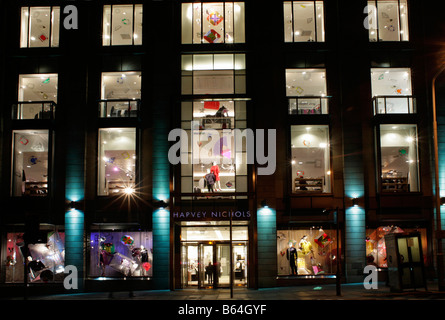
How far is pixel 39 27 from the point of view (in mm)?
26219

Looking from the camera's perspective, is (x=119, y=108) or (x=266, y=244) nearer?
(x=266, y=244)

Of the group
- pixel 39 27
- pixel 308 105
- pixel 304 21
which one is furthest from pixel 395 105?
pixel 39 27

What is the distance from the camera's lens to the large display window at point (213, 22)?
85.4 feet

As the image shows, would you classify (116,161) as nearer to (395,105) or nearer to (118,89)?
(118,89)

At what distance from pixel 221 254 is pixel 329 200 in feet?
22.0

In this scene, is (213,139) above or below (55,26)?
below

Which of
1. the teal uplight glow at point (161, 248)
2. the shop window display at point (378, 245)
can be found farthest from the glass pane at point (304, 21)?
the teal uplight glow at point (161, 248)

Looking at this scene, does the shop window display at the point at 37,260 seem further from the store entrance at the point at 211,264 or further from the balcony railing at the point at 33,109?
the store entrance at the point at 211,264

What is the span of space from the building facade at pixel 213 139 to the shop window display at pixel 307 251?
0.08m

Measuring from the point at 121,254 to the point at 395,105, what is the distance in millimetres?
17701
